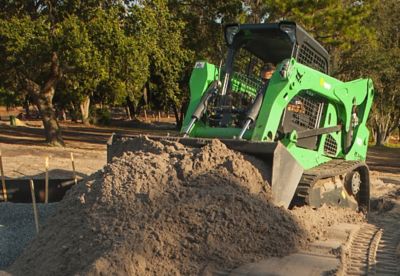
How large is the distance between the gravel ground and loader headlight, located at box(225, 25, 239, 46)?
343 cm

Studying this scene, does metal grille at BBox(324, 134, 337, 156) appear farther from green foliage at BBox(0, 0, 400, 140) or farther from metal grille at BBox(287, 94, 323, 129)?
green foliage at BBox(0, 0, 400, 140)

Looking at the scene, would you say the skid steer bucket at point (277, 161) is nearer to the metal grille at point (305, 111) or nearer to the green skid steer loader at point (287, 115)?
the green skid steer loader at point (287, 115)

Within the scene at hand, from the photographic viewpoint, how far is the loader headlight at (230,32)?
748 centimetres

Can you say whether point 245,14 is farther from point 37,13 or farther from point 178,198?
point 178,198

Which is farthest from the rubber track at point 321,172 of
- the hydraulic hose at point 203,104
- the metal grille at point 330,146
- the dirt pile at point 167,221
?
the hydraulic hose at point 203,104

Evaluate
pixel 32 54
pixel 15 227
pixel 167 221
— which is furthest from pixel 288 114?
pixel 32 54

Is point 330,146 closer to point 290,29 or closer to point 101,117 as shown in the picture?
point 290,29

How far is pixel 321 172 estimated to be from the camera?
6789mm

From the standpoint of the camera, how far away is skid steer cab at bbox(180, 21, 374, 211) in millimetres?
6293

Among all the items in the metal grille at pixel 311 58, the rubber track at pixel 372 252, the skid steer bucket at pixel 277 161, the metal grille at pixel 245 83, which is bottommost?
the rubber track at pixel 372 252

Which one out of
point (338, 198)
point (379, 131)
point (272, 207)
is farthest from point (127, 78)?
point (379, 131)

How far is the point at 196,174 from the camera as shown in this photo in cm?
563

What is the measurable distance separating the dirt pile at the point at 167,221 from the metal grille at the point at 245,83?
6.39 ft

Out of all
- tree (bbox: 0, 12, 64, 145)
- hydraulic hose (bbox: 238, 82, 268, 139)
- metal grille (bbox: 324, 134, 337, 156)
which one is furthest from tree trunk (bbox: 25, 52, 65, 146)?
hydraulic hose (bbox: 238, 82, 268, 139)
